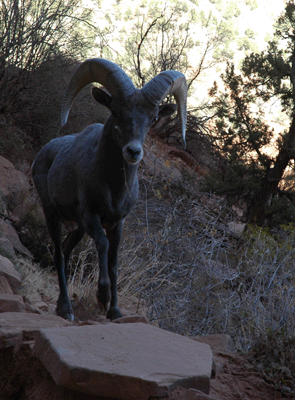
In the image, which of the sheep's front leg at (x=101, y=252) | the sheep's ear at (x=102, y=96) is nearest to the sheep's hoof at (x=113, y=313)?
the sheep's front leg at (x=101, y=252)

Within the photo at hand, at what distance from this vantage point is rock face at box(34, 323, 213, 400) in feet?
7.23

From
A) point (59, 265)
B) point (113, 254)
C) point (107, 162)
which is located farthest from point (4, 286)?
point (107, 162)

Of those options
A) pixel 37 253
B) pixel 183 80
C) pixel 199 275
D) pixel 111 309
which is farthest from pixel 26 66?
pixel 111 309

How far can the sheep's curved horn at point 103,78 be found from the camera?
3.91m

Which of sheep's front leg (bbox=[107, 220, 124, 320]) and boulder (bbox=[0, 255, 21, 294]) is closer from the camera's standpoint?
sheep's front leg (bbox=[107, 220, 124, 320])

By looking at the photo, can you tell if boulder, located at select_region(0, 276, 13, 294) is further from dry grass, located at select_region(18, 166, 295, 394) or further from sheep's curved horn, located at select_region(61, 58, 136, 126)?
sheep's curved horn, located at select_region(61, 58, 136, 126)

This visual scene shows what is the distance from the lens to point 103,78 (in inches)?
163

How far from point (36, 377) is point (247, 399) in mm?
1287

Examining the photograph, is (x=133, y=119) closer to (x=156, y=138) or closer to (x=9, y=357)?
(x=9, y=357)

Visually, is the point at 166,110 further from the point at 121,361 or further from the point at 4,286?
the point at 121,361

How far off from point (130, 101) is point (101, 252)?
1.27 meters

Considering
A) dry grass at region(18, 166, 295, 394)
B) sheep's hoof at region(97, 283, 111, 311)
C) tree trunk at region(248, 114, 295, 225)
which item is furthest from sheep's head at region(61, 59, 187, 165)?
tree trunk at region(248, 114, 295, 225)

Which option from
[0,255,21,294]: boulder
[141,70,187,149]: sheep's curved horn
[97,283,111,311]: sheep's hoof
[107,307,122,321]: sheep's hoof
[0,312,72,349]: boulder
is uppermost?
[141,70,187,149]: sheep's curved horn

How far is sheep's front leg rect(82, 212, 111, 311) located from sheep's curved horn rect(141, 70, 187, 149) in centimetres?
114
